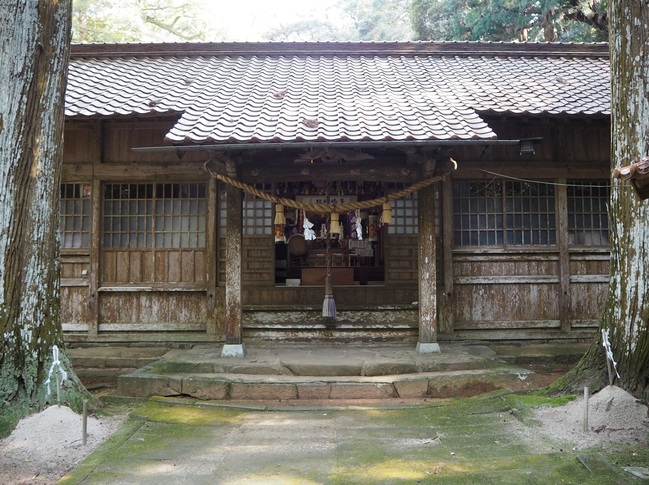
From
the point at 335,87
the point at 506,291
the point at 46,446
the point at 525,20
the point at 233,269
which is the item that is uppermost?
the point at 525,20

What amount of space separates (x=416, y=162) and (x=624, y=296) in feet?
11.2

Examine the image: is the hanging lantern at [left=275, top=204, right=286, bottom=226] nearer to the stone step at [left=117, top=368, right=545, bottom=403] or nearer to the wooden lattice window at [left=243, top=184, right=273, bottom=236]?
the wooden lattice window at [left=243, top=184, right=273, bottom=236]

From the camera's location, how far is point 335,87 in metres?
9.33

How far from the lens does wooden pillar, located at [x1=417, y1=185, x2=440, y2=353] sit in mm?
7719

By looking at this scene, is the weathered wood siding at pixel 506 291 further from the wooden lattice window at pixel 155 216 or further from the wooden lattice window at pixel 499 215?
the wooden lattice window at pixel 155 216

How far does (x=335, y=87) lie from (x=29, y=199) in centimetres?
576

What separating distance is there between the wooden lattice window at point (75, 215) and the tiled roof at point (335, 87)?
1642 millimetres

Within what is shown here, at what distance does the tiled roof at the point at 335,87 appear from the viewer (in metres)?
7.16

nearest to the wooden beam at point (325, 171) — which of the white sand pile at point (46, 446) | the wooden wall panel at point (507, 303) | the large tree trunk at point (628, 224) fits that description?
the wooden wall panel at point (507, 303)

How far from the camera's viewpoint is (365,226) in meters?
11.2

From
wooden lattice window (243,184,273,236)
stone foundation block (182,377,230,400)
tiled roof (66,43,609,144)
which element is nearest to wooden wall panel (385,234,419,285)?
wooden lattice window (243,184,273,236)

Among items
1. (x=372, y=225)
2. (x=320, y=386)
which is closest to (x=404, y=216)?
(x=372, y=225)

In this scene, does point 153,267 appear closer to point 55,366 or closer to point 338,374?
point 55,366

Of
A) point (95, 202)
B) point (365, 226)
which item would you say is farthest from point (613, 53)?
point (95, 202)
